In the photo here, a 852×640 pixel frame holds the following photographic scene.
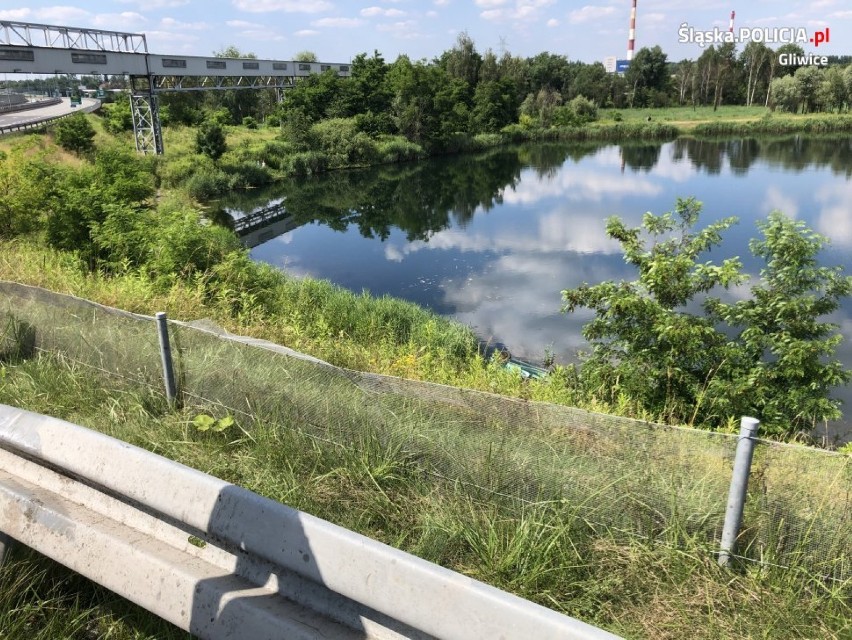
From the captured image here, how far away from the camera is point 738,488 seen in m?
2.58

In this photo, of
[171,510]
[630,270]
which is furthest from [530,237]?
[171,510]

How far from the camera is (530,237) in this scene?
1084 inches

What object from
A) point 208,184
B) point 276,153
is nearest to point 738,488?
point 208,184

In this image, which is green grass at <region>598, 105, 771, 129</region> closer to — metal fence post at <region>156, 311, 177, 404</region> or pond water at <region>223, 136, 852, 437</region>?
pond water at <region>223, 136, 852, 437</region>

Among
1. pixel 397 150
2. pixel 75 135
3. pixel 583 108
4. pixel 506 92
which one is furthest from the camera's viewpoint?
pixel 583 108

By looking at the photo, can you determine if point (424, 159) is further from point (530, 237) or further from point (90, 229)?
point (90, 229)

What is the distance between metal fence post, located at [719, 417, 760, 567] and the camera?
2.50 m

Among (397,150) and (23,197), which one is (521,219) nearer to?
(23,197)

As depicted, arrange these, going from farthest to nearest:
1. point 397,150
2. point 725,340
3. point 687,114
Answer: point 687,114 → point 397,150 → point 725,340

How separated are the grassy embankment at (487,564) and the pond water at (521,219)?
9.94 m

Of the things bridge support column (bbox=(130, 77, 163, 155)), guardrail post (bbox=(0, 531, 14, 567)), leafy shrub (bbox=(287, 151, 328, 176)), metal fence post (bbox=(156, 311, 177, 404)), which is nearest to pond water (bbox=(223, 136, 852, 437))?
leafy shrub (bbox=(287, 151, 328, 176))

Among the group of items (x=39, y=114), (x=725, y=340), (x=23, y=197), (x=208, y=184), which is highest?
(x=39, y=114)

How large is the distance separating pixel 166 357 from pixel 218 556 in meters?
2.17

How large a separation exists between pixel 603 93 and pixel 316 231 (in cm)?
7804
